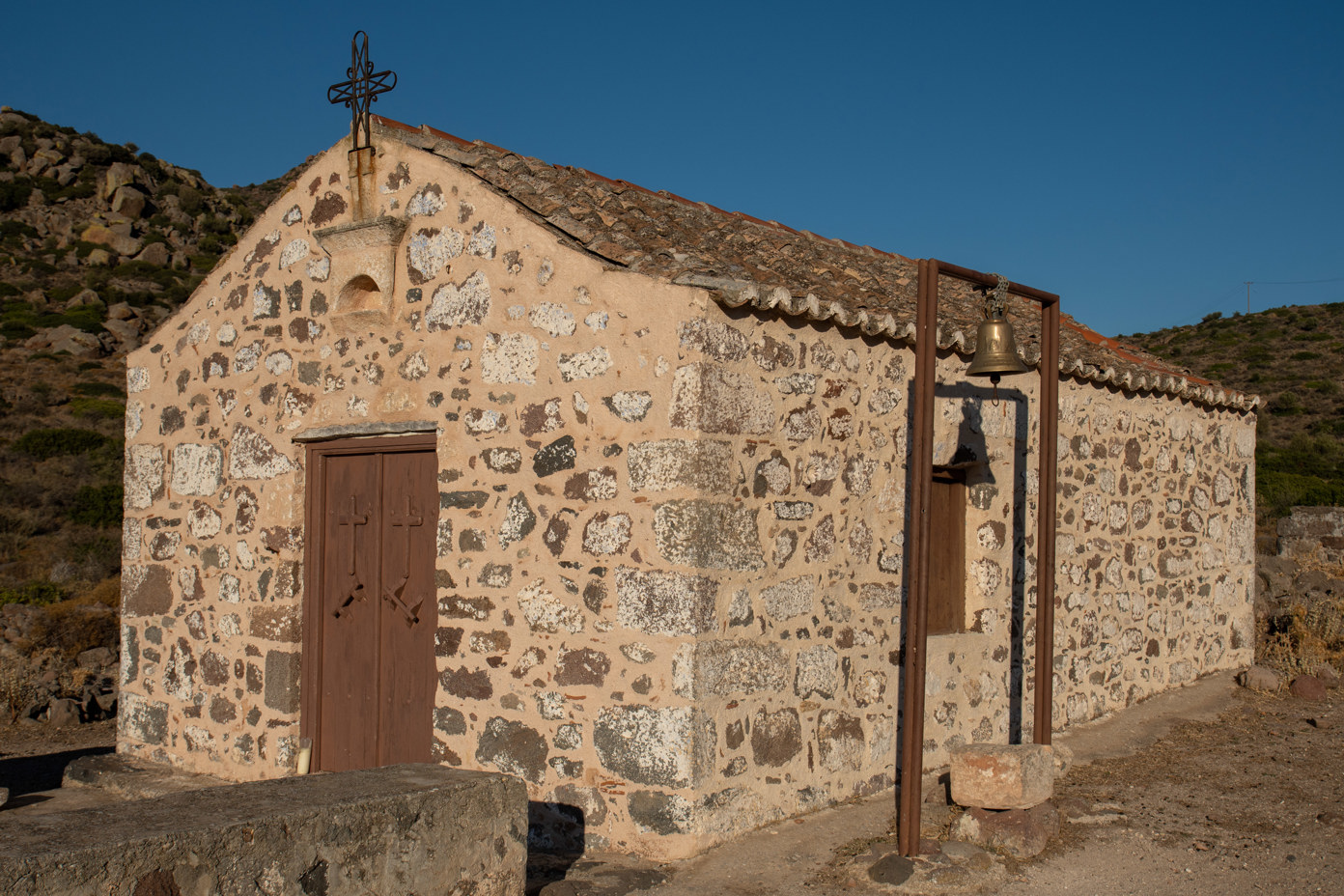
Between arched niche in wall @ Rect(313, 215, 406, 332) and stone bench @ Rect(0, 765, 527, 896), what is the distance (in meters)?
2.73

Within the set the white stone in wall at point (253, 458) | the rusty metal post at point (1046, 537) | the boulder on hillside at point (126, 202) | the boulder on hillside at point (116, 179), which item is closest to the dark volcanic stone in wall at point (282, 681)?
the white stone in wall at point (253, 458)

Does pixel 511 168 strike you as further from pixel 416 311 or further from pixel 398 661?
pixel 398 661

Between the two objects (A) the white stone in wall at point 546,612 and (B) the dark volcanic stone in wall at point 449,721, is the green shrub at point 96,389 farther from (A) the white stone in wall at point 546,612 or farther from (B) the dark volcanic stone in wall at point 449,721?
(A) the white stone in wall at point 546,612

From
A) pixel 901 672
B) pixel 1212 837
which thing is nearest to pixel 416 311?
pixel 901 672

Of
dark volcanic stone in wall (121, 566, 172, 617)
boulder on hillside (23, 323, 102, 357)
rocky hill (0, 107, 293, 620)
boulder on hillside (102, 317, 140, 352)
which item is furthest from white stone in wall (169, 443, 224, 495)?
boulder on hillside (23, 323, 102, 357)

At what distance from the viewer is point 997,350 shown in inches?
200

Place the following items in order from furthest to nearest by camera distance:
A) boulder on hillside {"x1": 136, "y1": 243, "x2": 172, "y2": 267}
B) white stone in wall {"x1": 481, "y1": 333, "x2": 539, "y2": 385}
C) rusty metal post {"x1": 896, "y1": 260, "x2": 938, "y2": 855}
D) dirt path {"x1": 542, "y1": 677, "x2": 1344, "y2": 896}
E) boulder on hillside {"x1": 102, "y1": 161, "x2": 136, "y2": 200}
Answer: boulder on hillside {"x1": 102, "y1": 161, "x2": 136, "y2": 200}
boulder on hillside {"x1": 136, "y1": 243, "x2": 172, "y2": 267}
white stone in wall {"x1": 481, "y1": 333, "x2": 539, "y2": 385}
rusty metal post {"x1": 896, "y1": 260, "x2": 938, "y2": 855}
dirt path {"x1": 542, "y1": 677, "x2": 1344, "y2": 896}

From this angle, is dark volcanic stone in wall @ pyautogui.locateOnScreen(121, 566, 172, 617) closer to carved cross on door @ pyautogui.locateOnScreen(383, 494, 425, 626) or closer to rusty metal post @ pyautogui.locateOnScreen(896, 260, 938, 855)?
carved cross on door @ pyautogui.locateOnScreen(383, 494, 425, 626)

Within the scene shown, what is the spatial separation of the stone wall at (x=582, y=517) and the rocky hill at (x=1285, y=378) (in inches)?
594

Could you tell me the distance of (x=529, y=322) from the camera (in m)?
5.30

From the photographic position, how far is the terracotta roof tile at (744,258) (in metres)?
5.16

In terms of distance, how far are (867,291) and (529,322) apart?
7.91 ft

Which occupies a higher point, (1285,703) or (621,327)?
(621,327)

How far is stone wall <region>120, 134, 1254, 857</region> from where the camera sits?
4883 mm
